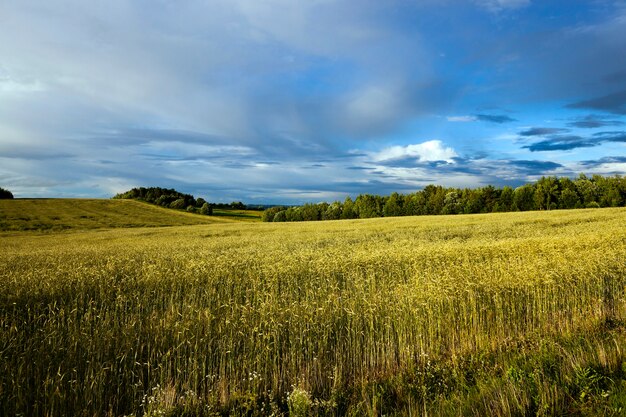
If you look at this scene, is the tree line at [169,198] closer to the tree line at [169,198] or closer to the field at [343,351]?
the tree line at [169,198]

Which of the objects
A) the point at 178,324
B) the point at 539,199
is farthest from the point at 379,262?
the point at 539,199

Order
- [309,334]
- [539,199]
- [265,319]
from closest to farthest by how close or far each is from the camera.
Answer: [309,334] < [265,319] < [539,199]

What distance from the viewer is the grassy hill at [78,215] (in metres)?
56.0

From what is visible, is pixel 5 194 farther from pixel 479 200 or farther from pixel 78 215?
pixel 479 200

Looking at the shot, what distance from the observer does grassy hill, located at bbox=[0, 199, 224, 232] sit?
56000 mm

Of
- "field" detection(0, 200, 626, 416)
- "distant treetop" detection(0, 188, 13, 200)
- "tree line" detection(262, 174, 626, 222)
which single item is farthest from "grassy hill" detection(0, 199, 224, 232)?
"field" detection(0, 200, 626, 416)

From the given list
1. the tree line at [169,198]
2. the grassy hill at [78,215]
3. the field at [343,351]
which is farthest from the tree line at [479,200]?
the field at [343,351]

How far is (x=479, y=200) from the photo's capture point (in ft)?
304

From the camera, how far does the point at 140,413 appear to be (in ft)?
16.5

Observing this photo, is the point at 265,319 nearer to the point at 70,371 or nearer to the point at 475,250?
the point at 70,371

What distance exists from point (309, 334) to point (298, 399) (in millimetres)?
2064

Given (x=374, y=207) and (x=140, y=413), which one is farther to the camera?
(x=374, y=207)

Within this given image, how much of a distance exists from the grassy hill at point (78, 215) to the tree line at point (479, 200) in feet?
119

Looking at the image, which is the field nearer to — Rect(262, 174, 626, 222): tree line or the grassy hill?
the grassy hill
